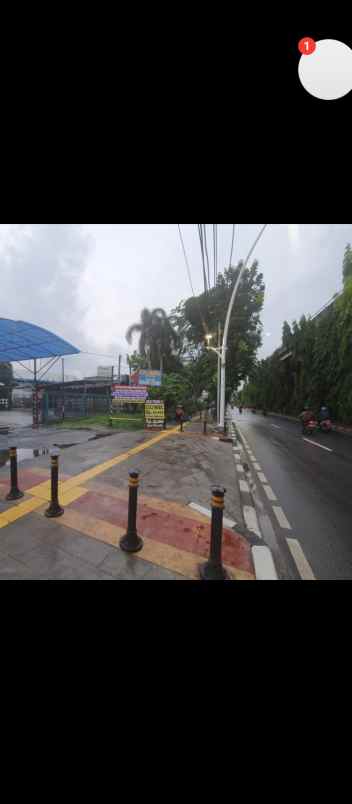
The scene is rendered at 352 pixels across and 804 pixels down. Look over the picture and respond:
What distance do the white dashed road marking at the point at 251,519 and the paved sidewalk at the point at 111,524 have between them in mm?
124

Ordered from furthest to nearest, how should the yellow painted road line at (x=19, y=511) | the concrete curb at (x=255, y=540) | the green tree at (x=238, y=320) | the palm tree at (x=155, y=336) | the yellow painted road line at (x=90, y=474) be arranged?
the palm tree at (x=155, y=336) < the green tree at (x=238, y=320) < the yellow painted road line at (x=90, y=474) < the yellow painted road line at (x=19, y=511) < the concrete curb at (x=255, y=540)

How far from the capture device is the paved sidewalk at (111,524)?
7.35 feet

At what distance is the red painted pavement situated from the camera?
2.56 meters

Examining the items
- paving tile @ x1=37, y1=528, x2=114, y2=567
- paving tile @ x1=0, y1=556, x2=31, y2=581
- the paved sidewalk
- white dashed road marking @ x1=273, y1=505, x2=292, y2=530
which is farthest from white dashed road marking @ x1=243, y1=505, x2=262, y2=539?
paving tile @ x1=0, y1=556, x2=31, y2=581

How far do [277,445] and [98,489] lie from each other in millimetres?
7680

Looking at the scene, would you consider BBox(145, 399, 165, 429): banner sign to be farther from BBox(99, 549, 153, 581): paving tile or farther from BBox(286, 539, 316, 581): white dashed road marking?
BBox(99, 549, 153, 581): paving tile

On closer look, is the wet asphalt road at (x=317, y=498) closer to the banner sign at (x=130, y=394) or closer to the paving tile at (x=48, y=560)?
the paving tile at (x=48, y=560)

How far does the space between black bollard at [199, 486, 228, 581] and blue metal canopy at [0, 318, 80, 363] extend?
9.27m

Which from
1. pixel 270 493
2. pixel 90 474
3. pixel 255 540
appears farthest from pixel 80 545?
pixel 270 493

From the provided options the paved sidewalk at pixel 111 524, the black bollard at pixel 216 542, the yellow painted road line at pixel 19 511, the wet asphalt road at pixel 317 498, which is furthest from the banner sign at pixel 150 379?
the black bollard at pixel 216 542
